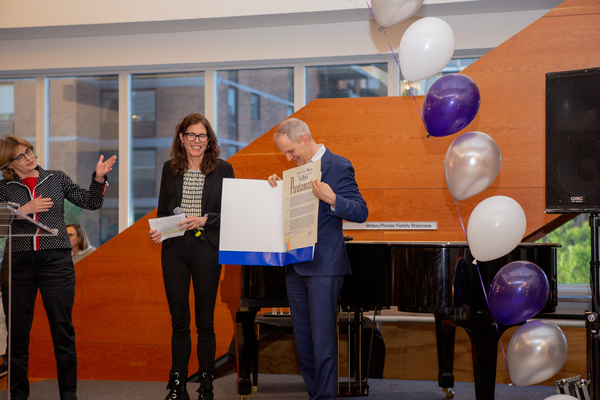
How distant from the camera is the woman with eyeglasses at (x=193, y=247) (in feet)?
11.4

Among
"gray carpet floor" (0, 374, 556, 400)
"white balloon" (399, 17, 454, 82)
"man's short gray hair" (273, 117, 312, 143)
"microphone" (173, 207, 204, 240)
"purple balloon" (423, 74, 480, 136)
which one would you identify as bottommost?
"gray carpet floor" (0, 374, 556, 400)

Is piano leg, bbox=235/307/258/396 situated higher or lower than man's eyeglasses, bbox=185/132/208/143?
lower

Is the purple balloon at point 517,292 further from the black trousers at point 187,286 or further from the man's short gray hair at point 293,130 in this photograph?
the black trousers at point 187,286

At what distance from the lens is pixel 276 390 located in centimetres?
439

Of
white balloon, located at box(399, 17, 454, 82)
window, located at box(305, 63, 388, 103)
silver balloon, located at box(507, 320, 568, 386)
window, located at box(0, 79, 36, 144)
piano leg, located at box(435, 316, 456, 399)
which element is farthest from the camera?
window, located at box(0, 79, 36, 144)

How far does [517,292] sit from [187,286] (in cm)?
179

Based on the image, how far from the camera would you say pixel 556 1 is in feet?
16.2

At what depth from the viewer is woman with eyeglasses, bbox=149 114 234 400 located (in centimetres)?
347

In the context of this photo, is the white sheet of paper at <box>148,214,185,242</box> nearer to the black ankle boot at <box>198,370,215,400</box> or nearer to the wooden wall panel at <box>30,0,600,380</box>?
the black ankle boot at <box>198,370,215,400</box>

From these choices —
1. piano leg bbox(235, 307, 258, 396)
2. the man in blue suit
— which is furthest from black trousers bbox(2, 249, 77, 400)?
the man in blue suit

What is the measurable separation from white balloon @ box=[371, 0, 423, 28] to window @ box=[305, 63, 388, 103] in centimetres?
155

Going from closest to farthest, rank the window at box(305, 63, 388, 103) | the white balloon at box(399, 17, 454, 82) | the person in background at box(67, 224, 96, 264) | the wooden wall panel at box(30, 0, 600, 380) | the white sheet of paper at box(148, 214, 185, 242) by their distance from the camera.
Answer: the white sheet of paper at box(148, 214, 185, 242), the white balloon at box(399, 17, 454, 82), the wooden wall panel at box(30, 0, 600, 380), the person in background at box(67, 224, 96, 264), the window at box(305, 63, 388, 103)

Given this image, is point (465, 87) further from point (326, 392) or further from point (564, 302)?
point (564, 302)

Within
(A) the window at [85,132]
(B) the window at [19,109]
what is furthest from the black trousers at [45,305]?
(B) the window at [19,109]
